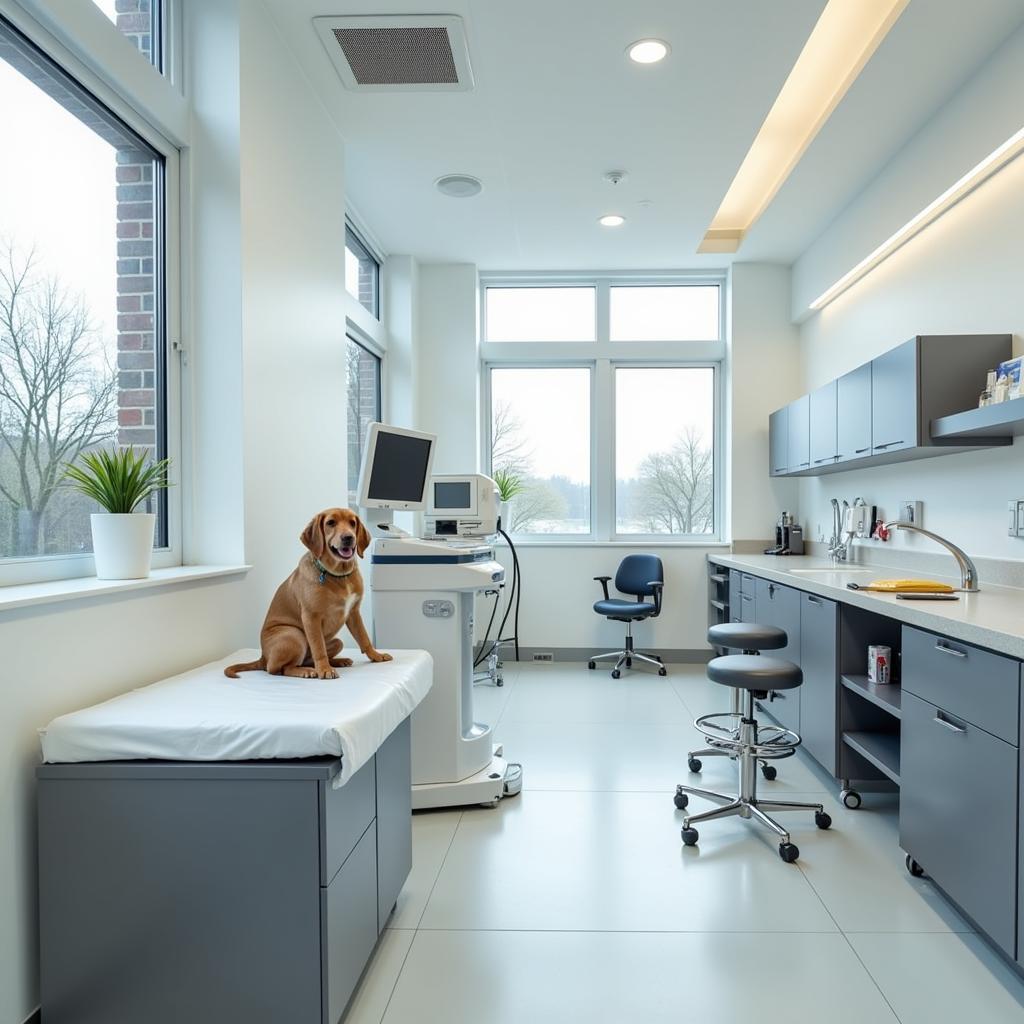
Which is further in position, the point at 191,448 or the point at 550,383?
the point at 550,383

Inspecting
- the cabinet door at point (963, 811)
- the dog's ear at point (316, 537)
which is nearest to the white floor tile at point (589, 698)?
the cabinet door at point (963, 811)

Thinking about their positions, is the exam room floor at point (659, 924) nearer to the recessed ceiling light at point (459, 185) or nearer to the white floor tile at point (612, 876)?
the white floor tile at point (612, 876)

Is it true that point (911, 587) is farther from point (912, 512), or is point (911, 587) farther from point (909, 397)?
point (912, 512)

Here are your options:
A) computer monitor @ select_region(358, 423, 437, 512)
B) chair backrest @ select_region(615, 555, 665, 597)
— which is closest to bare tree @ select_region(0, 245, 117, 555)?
computer monitor @ select_region(358, 423, 437, 512)

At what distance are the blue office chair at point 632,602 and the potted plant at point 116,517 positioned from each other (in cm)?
393

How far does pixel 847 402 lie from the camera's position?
401cm

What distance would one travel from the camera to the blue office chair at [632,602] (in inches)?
214

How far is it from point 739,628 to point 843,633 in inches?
16.6

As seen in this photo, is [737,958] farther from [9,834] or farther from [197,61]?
[197,61]

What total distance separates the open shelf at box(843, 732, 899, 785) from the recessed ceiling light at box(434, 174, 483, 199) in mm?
3537

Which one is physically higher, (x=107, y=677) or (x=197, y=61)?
(x=197, y=61)

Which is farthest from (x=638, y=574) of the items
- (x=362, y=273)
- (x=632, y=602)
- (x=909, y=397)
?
(x=362, y=273)

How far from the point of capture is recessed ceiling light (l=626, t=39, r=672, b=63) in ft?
9.77

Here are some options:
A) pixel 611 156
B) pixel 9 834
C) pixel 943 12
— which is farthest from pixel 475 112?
pixel 9 834
